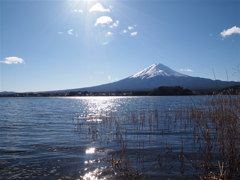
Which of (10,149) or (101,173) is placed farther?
(10,149)

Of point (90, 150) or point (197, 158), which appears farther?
point (90, 150)

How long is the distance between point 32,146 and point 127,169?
6.00 metres

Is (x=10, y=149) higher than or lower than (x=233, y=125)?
lower

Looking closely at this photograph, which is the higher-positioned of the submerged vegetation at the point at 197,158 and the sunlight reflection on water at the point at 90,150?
the submerged vegetation at the point at 197,158

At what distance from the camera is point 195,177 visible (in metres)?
7.02

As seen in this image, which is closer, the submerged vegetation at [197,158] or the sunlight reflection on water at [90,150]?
the submerged vegetation at [197,158]

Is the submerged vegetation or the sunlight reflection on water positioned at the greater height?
the submerged vegetation

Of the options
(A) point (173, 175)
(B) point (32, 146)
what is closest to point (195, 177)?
(A) point (173, 175)

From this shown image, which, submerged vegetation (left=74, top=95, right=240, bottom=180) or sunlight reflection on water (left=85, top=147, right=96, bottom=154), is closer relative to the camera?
submerged vegetation (left=74, top=95, right=240, bottom=180)

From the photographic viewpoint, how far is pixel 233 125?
8008 millimetres

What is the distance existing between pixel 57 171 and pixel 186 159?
452cm

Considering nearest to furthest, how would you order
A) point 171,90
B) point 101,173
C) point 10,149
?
point 101,173, point 10,149, point 171,90

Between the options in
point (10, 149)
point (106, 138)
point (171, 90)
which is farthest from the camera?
point (171, 90)

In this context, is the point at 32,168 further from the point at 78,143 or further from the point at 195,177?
the point at 195,177
